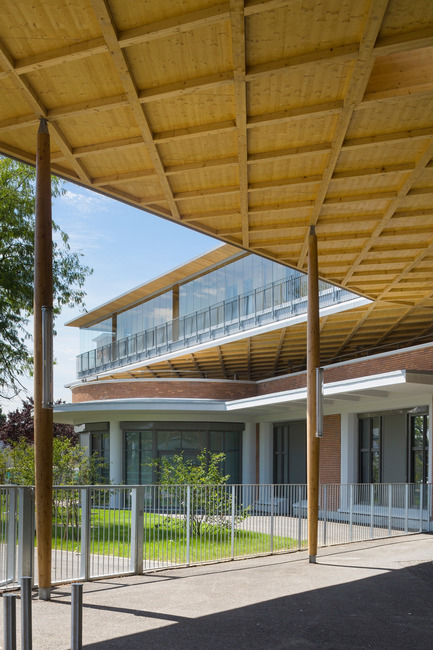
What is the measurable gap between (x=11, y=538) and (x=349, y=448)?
1793 cm

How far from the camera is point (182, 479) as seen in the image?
819 inches

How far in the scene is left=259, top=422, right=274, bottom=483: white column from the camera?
1291 inches

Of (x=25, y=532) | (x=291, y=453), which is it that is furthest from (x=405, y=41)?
(x=291, y=453)

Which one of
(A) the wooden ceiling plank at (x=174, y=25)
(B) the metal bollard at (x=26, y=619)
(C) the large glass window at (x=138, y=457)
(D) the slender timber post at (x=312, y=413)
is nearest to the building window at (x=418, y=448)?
(D) the slender timber post at (x=312, y=413)

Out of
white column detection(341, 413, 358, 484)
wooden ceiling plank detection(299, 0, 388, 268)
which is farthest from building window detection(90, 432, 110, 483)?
wooden ceiling plank detection(299, 0, 388, 268)

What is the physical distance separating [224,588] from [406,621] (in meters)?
3.06

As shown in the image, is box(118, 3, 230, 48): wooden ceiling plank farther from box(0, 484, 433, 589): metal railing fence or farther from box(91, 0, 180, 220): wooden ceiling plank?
box(0, 484, 433, 589): metal railing fence

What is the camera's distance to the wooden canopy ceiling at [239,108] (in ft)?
27.1

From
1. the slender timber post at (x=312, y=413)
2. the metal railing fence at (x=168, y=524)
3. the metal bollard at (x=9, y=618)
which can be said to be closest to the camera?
the metal bollard at (x=9, y=618)

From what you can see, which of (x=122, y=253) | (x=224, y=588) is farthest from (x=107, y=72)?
(x=122, y=253)

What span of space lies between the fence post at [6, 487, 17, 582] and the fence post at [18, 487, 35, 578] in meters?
0.07

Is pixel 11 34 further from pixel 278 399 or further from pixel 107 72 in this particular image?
pixel 278 399

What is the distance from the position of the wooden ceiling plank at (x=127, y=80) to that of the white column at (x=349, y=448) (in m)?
16.1

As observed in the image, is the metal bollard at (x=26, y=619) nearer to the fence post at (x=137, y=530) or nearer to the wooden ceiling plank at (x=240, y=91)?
the wooden ceiling plank at (x=240, y=91)
